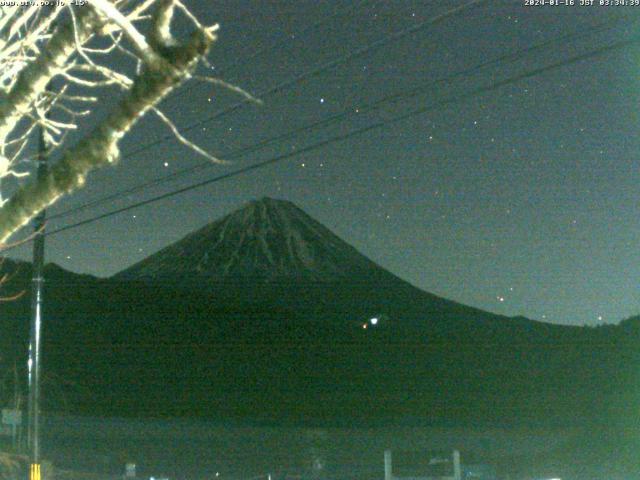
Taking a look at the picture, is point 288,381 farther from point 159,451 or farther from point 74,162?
point 74,162

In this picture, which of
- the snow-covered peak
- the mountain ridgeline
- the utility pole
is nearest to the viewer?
the utility pole

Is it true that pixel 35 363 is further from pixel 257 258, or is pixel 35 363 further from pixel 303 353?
pixel 257 258

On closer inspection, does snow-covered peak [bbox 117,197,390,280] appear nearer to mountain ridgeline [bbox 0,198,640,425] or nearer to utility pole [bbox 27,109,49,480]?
mountain ridgeline [bbox 0,198,640,425]

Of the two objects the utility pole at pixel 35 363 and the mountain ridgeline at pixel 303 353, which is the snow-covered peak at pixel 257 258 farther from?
the utility pole at pixel 35 363

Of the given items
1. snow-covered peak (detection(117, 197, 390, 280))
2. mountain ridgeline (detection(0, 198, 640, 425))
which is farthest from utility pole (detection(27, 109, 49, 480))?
snow-covered peak (detection(117, 197, 390, 280))

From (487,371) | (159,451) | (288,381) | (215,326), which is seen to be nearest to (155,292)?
(215,326)

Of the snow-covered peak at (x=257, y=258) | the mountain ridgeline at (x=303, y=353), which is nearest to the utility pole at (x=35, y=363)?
the mountain ridgeline at (x=303, y=353)

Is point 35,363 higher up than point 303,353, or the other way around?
point 303,353

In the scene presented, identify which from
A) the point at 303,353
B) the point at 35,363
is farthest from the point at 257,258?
the point at 35,363
